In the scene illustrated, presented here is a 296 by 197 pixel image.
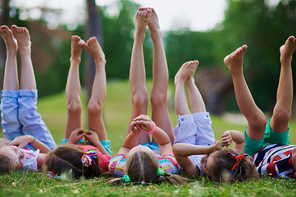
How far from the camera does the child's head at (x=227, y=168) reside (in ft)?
7.02

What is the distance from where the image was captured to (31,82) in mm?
3041

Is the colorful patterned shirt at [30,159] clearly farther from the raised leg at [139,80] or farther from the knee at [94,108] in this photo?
the raised leg at [139,80]

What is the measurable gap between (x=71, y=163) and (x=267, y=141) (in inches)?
86.3

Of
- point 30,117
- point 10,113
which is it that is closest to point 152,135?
point 30,117

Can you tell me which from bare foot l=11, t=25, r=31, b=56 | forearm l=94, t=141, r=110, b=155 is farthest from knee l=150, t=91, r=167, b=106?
bare foot l=11, t=25, r=31, b=56

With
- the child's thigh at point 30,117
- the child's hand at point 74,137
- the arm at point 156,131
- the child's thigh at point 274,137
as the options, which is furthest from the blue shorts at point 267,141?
the child's thigh at point 30,117

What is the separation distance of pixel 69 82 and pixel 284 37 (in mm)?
14683

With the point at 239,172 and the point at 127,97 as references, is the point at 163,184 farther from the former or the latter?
the point at 127,97

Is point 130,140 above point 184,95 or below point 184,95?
below

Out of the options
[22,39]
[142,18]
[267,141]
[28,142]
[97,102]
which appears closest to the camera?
[28,142]

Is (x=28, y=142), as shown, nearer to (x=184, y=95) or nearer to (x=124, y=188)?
(x=124, y=188)

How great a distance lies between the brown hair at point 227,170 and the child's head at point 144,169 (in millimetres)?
326

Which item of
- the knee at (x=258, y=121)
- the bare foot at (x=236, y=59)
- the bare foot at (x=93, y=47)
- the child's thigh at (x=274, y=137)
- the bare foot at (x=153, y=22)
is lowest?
the child's thigh at (x=274, y=137)

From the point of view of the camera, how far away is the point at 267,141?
2.83 m
